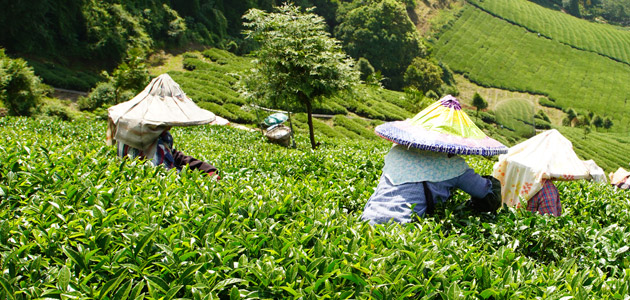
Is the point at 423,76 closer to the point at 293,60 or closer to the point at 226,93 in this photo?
the point at 226,93

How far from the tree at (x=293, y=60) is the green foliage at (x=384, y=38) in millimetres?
40611

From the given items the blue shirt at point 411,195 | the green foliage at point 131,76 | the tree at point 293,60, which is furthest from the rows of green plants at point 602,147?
the blue shirt at point 411,195

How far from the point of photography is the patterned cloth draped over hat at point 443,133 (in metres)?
2.97

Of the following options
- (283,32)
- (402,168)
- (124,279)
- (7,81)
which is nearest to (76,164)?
(124,279)

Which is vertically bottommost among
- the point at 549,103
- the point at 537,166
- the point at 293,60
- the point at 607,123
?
the point at 607,123

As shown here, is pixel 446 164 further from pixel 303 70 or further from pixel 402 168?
pixel 303 70

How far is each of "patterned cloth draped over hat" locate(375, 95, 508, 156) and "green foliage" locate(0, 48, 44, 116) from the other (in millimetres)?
18462

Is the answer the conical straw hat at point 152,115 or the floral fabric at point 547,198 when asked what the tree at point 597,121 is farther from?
the conical straw hat at point 152,115

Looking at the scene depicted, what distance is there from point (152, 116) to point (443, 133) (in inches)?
112

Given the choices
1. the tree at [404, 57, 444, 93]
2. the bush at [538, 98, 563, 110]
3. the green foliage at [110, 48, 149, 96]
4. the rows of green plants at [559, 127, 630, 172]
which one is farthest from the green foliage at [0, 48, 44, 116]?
the bush at [538, 98, 563, 110]

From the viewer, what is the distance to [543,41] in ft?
230

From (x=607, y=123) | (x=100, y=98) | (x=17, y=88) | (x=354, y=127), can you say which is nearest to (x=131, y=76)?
(x=100, y=98)

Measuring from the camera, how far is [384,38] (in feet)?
173

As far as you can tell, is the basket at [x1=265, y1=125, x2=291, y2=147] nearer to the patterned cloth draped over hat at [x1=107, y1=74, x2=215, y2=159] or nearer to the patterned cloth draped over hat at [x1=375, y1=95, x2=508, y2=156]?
the patterned cloth draped over hat at [x1=107, y1=74, x2=215, y2=159]
